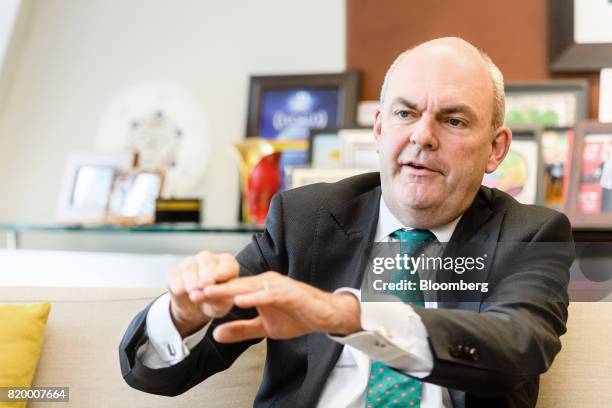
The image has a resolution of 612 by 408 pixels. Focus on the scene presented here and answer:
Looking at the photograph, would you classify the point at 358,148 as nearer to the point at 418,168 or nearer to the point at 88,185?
the point at 88,185

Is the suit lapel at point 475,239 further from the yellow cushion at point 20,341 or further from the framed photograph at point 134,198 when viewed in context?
the framed photograph at point 134,198

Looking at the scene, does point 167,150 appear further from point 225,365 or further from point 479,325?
point 479,325

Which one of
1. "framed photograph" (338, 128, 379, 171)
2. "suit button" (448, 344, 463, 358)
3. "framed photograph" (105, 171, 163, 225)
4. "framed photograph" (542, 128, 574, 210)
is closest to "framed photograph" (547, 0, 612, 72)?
"framed photograph" (542, 128, 574, 210)

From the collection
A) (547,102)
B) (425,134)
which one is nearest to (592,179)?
(547,102)

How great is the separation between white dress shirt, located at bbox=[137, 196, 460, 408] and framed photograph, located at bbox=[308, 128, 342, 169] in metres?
1.22

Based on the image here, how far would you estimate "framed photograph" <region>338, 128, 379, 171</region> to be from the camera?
8.71ft

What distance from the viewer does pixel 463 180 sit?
58.7 inches

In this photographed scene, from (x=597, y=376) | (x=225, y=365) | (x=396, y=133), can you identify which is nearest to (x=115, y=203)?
(x=225, y=365)

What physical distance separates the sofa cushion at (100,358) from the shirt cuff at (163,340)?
0.91 ft

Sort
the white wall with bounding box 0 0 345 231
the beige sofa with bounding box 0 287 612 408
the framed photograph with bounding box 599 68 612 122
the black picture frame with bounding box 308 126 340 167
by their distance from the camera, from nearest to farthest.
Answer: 1. the beige sofa with bounding box 0 287 612 408
2. the framed photograph with bounding box 599 68 612 122
3. the black picture frame with bounding box 308 126 340 167
4. the white wall with bounding box 0 0 345 231

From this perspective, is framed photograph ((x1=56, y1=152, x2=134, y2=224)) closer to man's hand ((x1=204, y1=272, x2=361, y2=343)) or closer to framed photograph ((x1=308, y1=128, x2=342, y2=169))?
framed photograph ((x1=308, y1=128, x2=342, y2=169))

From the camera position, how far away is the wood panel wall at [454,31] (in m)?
2.82

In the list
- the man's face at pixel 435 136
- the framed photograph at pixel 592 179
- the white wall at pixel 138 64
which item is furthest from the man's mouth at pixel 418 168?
the white wall at pixel 138 64

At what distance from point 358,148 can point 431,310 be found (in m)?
1.56
